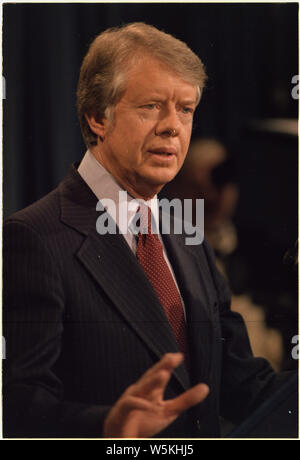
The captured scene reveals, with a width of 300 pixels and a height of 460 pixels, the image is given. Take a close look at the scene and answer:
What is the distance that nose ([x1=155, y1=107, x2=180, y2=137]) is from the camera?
66.4 inches

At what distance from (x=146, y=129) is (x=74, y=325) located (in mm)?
573

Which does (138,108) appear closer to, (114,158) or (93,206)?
(114,158)

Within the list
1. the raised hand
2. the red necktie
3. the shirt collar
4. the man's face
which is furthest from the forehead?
the raised hand

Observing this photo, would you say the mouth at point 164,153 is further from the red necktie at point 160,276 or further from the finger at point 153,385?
the finger at point 153,385

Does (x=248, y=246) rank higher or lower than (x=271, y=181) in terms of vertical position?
lower

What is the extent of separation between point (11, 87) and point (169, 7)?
1.71 feet

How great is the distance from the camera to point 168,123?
169 cm

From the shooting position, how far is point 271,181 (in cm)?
185

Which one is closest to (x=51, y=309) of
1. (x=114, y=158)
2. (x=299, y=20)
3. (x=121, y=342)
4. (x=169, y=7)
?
(x=121, y=342)

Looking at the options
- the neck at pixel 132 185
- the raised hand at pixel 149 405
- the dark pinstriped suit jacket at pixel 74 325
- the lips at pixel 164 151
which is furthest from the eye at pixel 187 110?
the raised hand at pixel 149 405

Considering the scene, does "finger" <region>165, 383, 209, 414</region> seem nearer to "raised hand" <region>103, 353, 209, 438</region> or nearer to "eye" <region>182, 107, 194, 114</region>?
"raised hand" <region>103, 353, 209, 438</region>

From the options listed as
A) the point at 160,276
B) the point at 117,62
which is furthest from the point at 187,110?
the point at 160,276

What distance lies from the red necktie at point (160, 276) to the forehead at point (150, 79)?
0.33m

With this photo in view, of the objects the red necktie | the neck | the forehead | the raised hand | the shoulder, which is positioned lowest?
the raised hand
